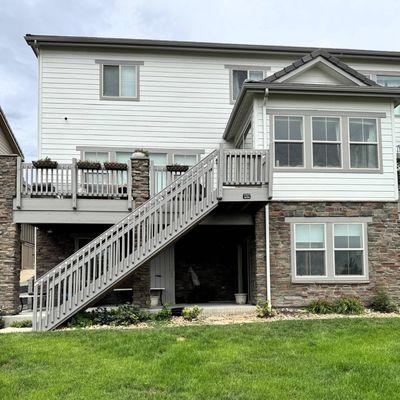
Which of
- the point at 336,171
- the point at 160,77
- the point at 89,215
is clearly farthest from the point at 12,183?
the point at 336,171

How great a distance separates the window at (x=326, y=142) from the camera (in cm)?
1322

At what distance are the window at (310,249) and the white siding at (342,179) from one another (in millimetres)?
828

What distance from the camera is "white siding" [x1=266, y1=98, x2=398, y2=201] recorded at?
1302 cm

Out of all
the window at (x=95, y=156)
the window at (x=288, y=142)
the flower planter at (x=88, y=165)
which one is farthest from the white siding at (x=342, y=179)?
the window at (x=95, y=156)

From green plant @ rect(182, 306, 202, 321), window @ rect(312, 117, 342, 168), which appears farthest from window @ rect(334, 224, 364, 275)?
green plant @ rect(182, 306, 202, 321)

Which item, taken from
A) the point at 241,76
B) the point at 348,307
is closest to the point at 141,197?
the point at 348,307

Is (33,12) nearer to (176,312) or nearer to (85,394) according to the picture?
(176,312)

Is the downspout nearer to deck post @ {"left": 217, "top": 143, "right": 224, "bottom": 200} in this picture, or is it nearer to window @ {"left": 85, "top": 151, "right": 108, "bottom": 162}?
deck post @ {"left": 217, "top": 143, "right": 224, "bottom": 200}

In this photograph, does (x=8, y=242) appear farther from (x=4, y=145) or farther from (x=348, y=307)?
(x=4, y=145)

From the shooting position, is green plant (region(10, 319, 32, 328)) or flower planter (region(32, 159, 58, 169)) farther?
flower planter (region(32, 159, 58, 169))

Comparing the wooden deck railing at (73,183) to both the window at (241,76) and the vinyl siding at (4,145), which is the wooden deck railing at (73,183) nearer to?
the window at (241,76)

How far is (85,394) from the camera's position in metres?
5.89

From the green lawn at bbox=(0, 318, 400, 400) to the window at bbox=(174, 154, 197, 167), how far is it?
7.25 m

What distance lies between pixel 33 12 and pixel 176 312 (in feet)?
32.5
